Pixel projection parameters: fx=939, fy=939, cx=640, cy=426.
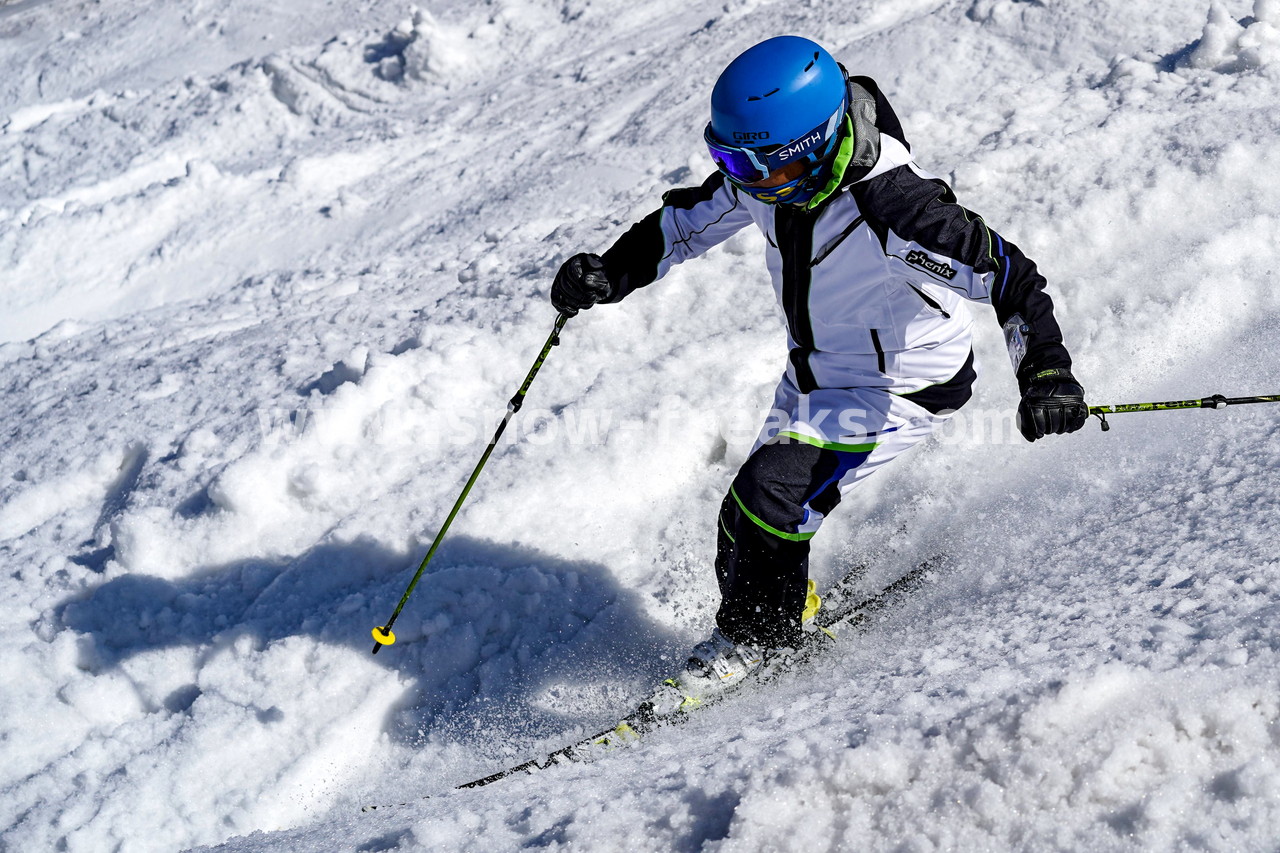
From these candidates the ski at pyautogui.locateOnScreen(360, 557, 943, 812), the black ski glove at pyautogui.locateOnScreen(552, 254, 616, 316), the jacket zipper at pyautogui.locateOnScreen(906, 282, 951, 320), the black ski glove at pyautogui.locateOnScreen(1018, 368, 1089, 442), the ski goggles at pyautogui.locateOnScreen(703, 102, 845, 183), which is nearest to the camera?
the black ski glove at pyautogui.locateOnScreen(1018, 368, 1089, 442)

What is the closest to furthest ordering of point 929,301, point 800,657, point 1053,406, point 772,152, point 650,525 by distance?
point 1053,406
point 772,152
point 929,301
point 800,657
point 650,525

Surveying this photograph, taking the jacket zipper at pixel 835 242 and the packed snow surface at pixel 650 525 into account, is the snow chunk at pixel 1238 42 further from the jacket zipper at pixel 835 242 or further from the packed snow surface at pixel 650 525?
the jacket zipper at pixel 835 242

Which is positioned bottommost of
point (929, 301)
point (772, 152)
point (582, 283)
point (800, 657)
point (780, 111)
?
point (800, 657)

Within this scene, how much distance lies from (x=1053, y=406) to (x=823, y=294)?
93 centimetres

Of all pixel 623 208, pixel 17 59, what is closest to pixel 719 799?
pixel 623 208

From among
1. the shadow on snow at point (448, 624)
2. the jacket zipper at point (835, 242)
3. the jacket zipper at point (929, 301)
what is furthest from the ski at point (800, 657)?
the jacket zipper at point (835, 242)

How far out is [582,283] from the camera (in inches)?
165

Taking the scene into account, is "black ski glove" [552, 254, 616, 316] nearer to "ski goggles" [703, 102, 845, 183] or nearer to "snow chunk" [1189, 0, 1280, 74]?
"ski goggles" [703, 102, 845, 183]

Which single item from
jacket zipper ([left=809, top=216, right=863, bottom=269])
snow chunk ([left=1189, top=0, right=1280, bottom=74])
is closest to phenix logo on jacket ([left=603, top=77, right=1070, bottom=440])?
jacket zipper ([left=809, top=216, right=863, bottom=269])

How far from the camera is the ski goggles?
311 centimetres

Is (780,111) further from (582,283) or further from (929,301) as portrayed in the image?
(582,283)

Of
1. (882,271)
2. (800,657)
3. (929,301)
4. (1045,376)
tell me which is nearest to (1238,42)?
(929,301)

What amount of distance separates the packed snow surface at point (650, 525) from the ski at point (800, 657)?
0.29 ft

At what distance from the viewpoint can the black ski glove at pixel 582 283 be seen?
4195 mm
